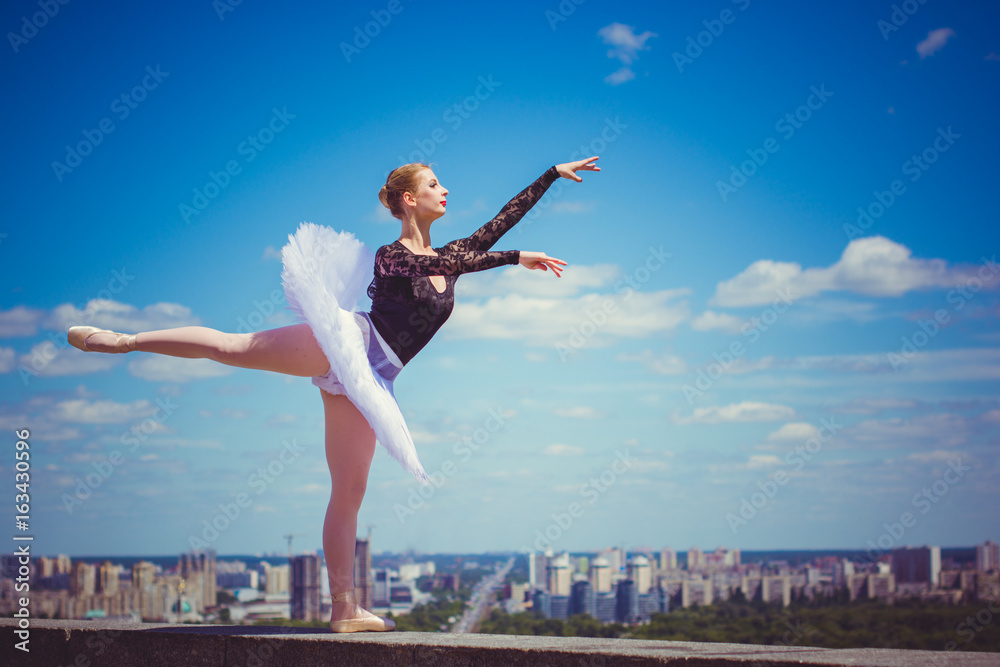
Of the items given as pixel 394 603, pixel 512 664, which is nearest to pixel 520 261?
pixel 512 664

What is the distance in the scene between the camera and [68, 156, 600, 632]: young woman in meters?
3.65

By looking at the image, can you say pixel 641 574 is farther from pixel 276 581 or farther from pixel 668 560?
pixel 276 581

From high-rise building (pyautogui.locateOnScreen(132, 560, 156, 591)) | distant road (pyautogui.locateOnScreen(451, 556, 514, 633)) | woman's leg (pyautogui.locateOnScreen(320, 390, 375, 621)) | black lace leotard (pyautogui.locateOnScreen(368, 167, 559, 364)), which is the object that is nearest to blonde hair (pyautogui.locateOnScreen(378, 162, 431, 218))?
black lace leotard (pyautogui.locateOnScreen(368, 167, 559, 364))

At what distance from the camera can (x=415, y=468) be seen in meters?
3.70

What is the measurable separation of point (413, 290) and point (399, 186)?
62 centimetres

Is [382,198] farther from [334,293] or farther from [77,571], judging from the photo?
[77,571]

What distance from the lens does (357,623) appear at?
3.63 metres

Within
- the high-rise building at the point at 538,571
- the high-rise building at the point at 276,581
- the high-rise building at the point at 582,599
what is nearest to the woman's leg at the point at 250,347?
the high-rise building at the point at 276,581

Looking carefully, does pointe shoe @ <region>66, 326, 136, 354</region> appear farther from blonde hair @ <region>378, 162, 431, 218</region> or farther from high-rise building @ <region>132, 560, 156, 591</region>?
high-rise building @ <region>132, 560, 156, 591</region>

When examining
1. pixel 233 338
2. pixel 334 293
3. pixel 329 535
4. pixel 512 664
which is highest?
pixel 334 293

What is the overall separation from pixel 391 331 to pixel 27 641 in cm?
252

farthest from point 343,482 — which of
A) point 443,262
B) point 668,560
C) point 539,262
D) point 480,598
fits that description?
point 668,560

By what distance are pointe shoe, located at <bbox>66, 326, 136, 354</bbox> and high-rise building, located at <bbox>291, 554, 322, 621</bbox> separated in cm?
4880

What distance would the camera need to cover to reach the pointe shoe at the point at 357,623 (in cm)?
362
